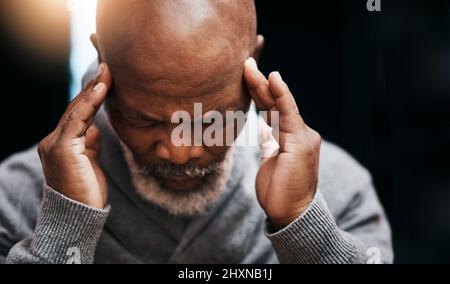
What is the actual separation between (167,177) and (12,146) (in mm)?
610

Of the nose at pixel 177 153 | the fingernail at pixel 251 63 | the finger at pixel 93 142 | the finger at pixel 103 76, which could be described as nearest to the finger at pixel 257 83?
the fingernail at pixel 251 63

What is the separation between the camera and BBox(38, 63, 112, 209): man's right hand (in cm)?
109

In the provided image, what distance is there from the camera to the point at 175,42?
102cm

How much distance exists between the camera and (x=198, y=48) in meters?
1.03

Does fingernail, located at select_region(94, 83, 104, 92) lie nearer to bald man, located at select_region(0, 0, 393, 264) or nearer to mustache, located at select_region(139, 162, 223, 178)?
bald man, located at select_region(0, 0, 393, 264)

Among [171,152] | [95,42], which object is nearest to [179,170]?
[171,152]

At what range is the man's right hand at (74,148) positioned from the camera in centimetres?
109

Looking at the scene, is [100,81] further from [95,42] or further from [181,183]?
[181,183]

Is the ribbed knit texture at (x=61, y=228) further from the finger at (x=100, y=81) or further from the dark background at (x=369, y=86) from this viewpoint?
the dark background at (x=369, y=86)

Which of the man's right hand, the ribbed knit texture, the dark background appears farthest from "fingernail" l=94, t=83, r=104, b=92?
the dark background

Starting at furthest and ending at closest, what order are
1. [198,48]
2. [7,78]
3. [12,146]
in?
[12,146] → [7,78] → [198,48]

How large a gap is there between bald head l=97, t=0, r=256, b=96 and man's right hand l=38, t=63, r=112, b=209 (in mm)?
52

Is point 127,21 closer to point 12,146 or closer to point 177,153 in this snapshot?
Answer: point 177,153
